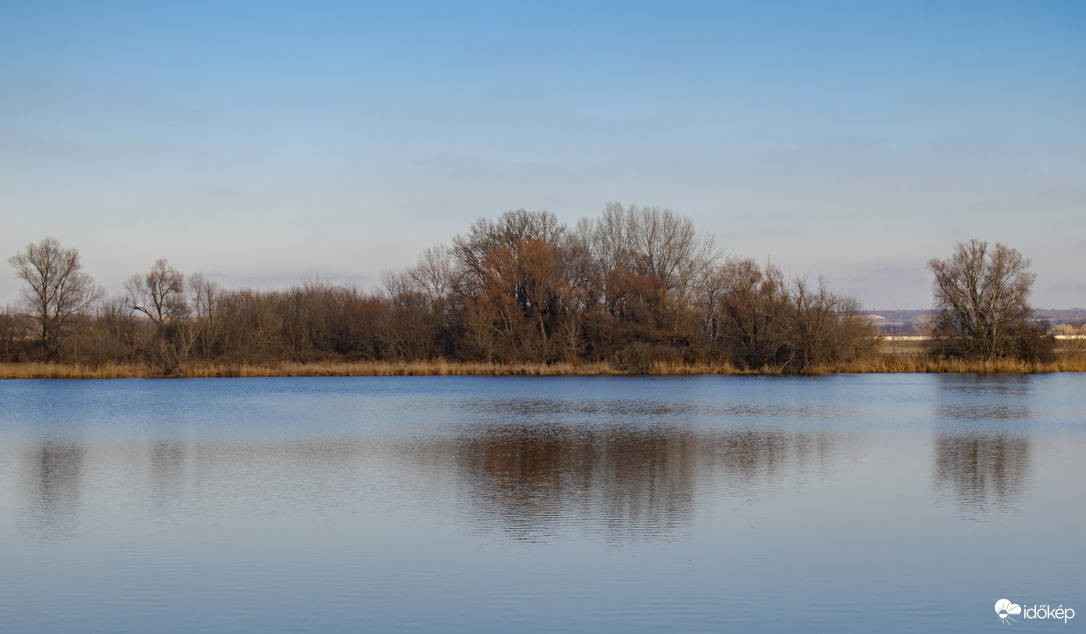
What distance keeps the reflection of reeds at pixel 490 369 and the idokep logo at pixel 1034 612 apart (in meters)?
34.3

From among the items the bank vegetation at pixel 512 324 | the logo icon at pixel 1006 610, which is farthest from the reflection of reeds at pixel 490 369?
the logo icon at pixel 1006 610

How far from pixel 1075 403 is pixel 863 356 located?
18.5m

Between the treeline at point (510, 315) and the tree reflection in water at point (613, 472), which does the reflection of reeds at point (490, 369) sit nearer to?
the treeline at point (510, 315)

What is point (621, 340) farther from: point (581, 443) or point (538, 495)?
point (538, 495)

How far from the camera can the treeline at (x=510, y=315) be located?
41719 mm

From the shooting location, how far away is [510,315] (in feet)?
152

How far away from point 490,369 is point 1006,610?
37.4 metres

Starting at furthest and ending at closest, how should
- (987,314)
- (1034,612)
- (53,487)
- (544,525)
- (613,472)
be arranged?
(987,314) < (613,472) < (53,487) < (544,525) < (1034,612)

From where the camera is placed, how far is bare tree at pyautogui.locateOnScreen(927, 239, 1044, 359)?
40.0 meters

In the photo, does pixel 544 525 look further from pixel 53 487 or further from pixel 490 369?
pixel 490 369

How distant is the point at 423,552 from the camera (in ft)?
25.4

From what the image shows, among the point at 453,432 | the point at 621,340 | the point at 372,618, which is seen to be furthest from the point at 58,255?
the point at 372,618

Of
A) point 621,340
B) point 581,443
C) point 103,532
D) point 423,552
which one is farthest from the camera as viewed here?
point 621,340

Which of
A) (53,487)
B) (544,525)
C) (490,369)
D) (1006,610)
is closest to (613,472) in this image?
(544,525)
